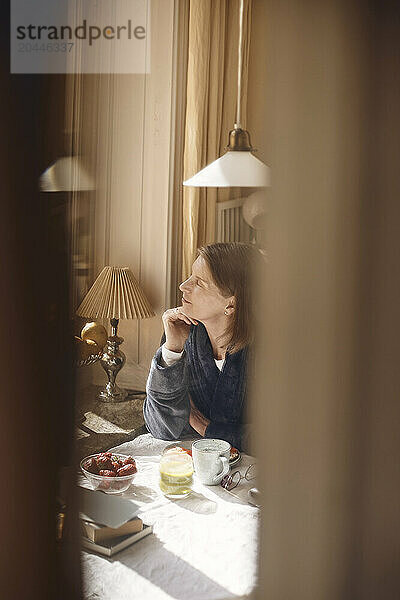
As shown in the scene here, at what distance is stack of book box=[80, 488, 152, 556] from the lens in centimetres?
55

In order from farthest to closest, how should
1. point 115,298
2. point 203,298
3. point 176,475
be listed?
1. point 203,298
2. point 176,475
3. point 115,298

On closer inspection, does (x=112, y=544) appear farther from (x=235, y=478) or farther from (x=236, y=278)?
(x=236, y=278)

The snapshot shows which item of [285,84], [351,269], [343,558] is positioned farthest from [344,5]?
[343,558]

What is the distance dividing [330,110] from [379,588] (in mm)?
352

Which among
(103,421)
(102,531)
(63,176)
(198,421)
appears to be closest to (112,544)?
(102,531)

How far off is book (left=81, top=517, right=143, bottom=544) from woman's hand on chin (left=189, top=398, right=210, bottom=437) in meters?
0.18

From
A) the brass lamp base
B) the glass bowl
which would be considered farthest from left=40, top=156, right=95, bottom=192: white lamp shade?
the glass bowl

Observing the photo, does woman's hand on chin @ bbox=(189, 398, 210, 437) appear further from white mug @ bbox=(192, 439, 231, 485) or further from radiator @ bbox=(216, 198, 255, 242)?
radiator @ bbox=(216, 198, 255, 242)

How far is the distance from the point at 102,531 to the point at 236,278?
0.98ft

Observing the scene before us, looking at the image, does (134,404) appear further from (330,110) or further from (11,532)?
(330,110)

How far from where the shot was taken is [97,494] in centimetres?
58

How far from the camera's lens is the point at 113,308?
0.54 meters

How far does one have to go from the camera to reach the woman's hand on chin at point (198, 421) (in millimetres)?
729

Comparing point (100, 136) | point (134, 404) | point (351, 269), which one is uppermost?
point (100, 136)
